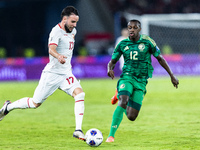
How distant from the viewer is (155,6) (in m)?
31.3

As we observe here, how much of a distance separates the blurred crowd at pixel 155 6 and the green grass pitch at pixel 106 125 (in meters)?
16.7

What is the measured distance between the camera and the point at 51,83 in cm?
762

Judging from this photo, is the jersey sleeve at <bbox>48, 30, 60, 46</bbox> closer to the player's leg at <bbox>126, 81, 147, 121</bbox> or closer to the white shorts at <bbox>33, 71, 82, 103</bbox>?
the white shorts at <bbox>33, 71, 82, 103</bbox>

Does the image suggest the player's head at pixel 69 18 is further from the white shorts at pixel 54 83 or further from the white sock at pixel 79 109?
the white sock at pixel 79 109

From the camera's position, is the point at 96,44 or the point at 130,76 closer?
the point at 130,76

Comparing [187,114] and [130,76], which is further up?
[130,76]

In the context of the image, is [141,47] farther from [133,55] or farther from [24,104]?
[24,104]

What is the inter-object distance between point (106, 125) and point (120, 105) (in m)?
2.10

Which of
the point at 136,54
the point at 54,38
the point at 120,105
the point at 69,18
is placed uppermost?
the point at 69,18

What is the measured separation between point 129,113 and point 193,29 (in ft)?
61.9

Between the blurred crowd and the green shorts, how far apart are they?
2388 cm

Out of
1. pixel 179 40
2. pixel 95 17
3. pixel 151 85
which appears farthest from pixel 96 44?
pixel 151 85

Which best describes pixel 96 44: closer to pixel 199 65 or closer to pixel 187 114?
pixel 199 65

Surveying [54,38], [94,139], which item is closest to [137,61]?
[54,38]
